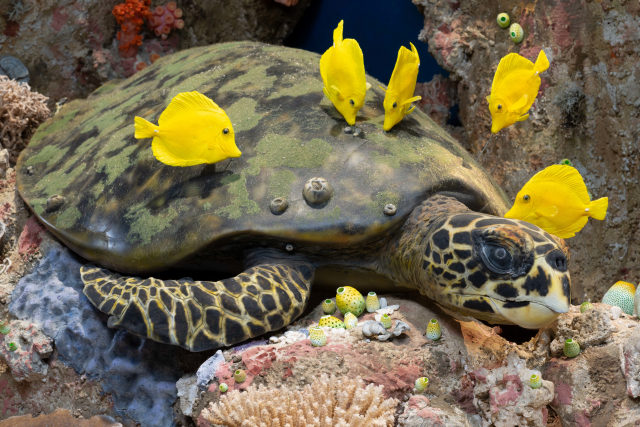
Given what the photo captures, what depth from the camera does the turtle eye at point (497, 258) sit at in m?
1.44

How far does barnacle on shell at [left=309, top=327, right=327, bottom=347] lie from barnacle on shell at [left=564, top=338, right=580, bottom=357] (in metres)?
0.72

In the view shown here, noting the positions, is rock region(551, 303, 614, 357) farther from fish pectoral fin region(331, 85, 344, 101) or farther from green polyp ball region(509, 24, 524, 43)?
green polyp ball region(509, 24, 524, 43)

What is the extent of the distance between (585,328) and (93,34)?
10.1 feet

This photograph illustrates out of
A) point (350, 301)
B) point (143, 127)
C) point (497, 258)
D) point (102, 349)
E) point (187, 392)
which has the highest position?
point (497, 258)

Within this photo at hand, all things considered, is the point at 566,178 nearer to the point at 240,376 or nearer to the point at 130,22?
the point at 240,376

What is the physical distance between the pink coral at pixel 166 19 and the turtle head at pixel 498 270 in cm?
242

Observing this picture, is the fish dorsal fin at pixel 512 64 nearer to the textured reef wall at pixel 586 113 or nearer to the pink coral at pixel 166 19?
the textured reef wall at pixel 586 113

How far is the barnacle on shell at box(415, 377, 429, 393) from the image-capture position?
57.7 inches

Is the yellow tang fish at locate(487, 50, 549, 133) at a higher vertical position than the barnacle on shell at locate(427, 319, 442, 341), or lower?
higher

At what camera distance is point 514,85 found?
5.80ft

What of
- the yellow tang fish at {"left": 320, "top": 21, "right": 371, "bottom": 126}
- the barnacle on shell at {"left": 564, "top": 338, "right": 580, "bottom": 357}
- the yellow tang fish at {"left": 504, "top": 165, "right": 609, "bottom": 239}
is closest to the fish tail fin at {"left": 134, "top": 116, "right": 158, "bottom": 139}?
the yellow tang fish at {"left": 320, "top": 21, "right": 371, "bottom": 126}

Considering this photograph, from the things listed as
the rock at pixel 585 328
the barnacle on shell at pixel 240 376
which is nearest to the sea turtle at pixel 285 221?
the barnacle on shell at pixel 240 376

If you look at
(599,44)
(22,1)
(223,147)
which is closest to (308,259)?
(223,147)

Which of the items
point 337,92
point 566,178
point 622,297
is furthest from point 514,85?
point 622,297
